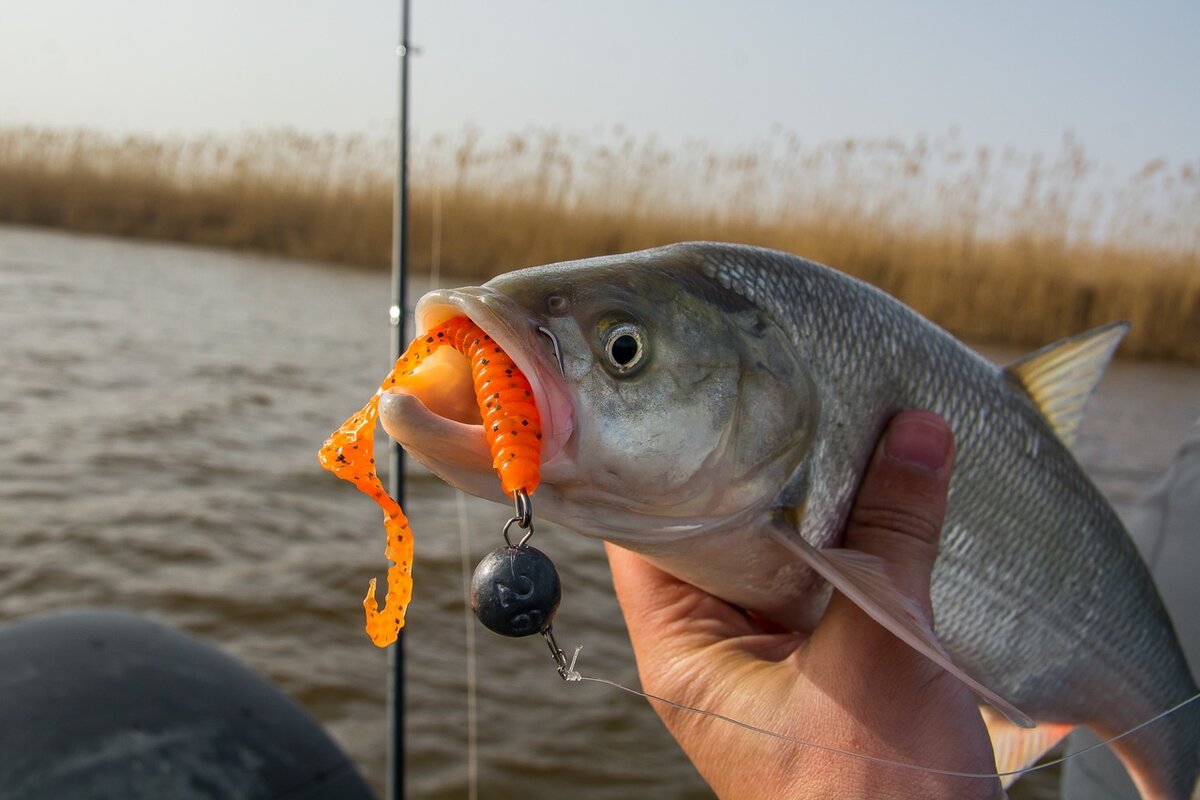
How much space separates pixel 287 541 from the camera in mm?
6133

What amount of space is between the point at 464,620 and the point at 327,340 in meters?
7.42

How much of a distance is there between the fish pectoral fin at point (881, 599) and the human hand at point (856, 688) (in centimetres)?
8

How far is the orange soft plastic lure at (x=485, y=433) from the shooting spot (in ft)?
4.38

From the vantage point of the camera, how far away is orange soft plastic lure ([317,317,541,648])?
1.34 m

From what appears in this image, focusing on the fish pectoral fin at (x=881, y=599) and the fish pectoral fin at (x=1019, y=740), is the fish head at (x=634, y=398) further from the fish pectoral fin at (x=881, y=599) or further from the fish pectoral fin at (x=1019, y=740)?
the fish pectoral fin at (x=1019, y=740)

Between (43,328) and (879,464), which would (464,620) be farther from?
(43,328)

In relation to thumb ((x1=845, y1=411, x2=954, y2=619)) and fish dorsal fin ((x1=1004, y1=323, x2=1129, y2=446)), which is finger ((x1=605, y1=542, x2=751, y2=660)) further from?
fish dorsal fin ((x1=1004, y1=323, x2=1129, y2=446))

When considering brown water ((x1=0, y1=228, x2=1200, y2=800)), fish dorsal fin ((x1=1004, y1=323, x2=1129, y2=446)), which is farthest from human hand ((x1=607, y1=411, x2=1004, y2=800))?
brown water ((x1=0, y1=228, x2=1200, y2=800))

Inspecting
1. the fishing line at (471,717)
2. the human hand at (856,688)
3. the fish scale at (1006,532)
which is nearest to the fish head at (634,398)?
the fish scale at (1006,532)

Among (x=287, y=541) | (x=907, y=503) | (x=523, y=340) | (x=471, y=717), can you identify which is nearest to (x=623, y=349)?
(x=523, y=340)

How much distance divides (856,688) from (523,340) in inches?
35.3

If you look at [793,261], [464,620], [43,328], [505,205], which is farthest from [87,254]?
[793,261]

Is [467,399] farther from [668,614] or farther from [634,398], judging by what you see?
[668,614]

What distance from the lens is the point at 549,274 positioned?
5.24 ft
